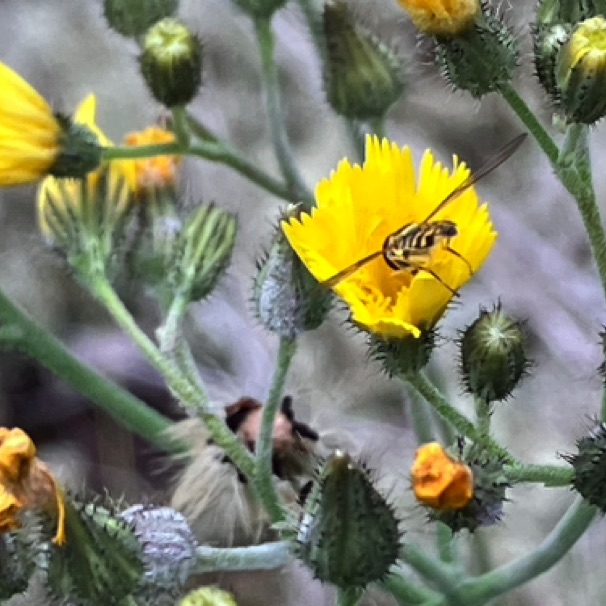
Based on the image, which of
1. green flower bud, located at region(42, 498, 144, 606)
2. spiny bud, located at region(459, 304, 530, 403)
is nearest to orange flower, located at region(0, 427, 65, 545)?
green flower bud, located at region(42, 498, 144, 606)

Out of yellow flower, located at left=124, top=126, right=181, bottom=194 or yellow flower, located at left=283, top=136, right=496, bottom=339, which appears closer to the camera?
yellow flower, located at left=283, top=136, right=496, bottom=339

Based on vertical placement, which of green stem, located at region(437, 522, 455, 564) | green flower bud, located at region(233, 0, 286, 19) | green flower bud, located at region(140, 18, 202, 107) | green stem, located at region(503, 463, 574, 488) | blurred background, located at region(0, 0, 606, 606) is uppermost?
green flower bud, located at region(233, 0, 286, 19)

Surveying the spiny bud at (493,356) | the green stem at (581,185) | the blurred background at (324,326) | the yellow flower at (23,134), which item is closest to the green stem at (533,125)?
the green stem at (581,185)

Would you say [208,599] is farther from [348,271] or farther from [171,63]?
[171,63]

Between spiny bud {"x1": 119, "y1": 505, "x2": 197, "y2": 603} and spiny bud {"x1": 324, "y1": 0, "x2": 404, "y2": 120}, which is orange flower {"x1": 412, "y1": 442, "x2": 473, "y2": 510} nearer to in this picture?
spiny bud {"x1": 119, "y1": 505, "x2": 197, "y2": 603}

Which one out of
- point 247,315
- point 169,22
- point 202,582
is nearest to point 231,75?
point 247,315

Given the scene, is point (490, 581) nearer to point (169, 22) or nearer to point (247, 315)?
point (169, 22)
